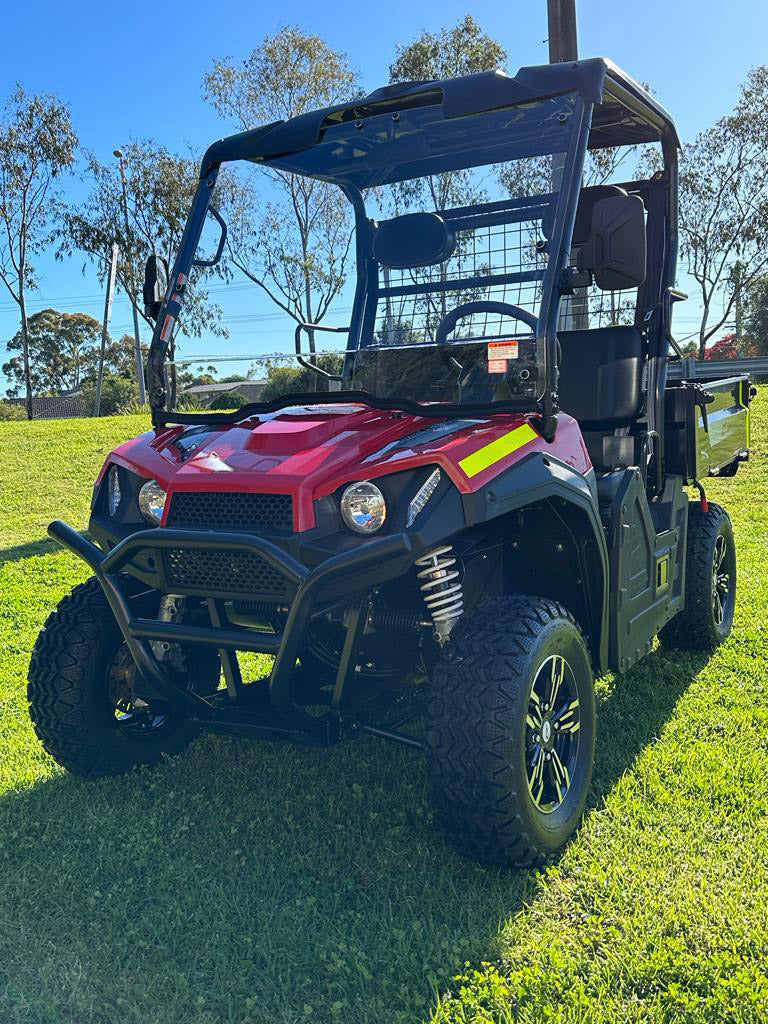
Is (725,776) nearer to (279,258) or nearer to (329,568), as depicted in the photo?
(329,568)

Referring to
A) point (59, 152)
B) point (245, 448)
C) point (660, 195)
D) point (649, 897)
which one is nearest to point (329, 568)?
point (245, 448)

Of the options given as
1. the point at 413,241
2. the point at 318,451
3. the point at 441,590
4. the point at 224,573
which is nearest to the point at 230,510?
the point at 224,573

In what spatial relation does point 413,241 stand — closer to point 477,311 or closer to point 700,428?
point 477,311

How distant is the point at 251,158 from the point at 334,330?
758 millimetres

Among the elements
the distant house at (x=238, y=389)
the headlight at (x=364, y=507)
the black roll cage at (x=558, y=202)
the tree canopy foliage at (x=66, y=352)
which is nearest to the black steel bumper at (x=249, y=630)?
the headlight at (x=364, y=507)

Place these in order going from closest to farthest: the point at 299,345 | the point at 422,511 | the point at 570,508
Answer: the point at 422,511
the point at 570,508
the point at 299,345

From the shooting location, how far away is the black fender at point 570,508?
9.34ft

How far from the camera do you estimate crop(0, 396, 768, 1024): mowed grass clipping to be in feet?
8.14

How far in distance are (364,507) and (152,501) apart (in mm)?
826

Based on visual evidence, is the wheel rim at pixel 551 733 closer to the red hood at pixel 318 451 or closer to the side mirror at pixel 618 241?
the red hood at pixel 318 451

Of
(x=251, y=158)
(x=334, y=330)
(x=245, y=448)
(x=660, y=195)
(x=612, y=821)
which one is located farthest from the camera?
(x=660, y=195)

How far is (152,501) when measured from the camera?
321 centimetres

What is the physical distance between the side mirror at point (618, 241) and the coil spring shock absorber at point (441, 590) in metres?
1.06

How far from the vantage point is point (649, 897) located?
2871 mm
